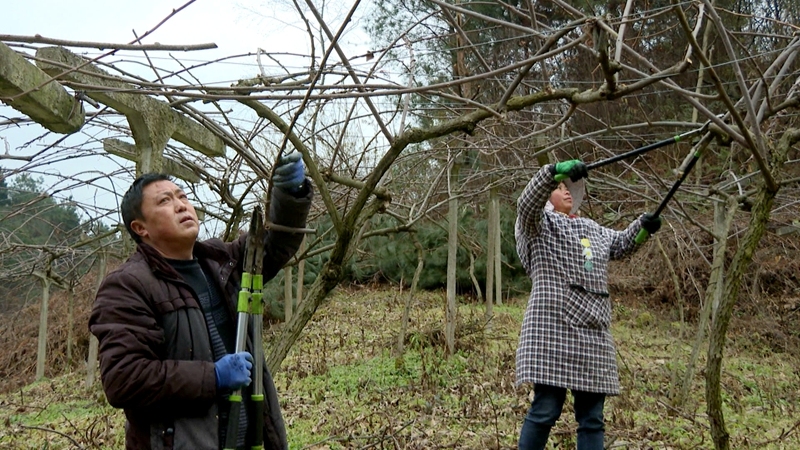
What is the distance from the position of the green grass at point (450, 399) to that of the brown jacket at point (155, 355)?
2121 millimetres

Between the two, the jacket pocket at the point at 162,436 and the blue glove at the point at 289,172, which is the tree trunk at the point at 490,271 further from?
the jacket pocket at the point at 162,436

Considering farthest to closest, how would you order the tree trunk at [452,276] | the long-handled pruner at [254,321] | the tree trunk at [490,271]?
the tree trunk at [490,271]
the tree trunk at [452,276]
the long-handled pruner at [254,321]

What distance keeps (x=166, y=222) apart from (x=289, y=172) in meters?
0.39

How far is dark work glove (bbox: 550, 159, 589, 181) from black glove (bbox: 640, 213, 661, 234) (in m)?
0.52

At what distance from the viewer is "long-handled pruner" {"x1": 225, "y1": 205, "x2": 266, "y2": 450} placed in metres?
1.84

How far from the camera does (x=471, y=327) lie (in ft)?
25.8

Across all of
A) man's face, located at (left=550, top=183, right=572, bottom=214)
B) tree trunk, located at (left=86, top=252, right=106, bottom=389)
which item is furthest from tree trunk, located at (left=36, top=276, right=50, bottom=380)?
man's face, located at (left=550, top=183, right=572, bottom=214)

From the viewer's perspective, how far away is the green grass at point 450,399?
4.35 m

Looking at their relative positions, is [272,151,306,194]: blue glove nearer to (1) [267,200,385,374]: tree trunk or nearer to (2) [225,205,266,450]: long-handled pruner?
(2) [225,205,266,450]: long-handled pruner

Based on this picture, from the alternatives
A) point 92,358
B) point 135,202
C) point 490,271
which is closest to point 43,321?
point 92,358

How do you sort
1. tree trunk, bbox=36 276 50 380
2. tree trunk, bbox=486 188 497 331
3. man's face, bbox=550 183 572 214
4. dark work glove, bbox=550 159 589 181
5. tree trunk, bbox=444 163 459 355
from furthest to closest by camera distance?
1. tree trunk, bbox=36 276 50 380
2. tree trunk, bbox=486 188 497 331
3. tree trunk, bbox=444 163 459 355
4. man's face, bbox=550 183 572 214
5. dark work glove, bbox=550 159 589 181

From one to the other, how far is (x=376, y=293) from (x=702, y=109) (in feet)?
38.0

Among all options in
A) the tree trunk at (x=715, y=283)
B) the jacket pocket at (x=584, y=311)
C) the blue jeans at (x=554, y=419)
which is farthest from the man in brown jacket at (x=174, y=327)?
the tree trunk at (x=715, y=283)

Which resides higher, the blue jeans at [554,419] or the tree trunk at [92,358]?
the blue jeans at [554,419]
